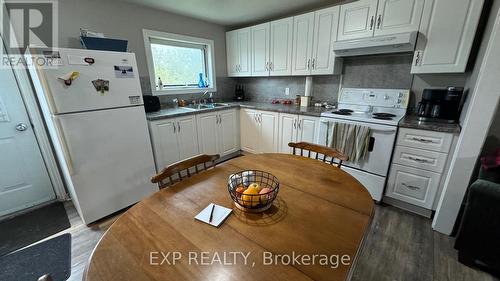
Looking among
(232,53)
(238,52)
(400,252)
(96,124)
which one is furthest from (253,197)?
(232,53)

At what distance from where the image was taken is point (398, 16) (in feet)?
6.59

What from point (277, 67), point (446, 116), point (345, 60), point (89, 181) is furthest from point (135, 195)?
point (446, 116)

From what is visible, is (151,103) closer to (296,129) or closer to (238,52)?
(238,52)

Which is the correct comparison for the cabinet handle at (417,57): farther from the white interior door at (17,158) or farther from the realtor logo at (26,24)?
the white interior door at (17,158)

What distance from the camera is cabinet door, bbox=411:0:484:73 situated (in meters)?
1.70

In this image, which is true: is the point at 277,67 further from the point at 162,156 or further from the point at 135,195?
the point at 135,195

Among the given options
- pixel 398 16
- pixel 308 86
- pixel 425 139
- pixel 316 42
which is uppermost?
pixel 398 16

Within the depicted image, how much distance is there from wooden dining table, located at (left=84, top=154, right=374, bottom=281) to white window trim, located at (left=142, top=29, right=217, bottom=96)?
2.27 meters

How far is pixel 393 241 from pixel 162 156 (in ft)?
8.19

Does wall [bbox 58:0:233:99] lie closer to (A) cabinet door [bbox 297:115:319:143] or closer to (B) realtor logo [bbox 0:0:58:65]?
(B) realtor logo [bbox 0:0:58:65]

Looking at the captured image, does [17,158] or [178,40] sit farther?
[178,40]

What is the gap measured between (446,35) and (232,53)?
9.07 ft

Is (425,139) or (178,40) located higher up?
(178,40)

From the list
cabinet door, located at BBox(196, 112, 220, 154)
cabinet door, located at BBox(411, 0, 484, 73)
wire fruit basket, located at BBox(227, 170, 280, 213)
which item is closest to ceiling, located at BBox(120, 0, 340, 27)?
cabinet door, located at BBox(411, 0, 484, 73)
